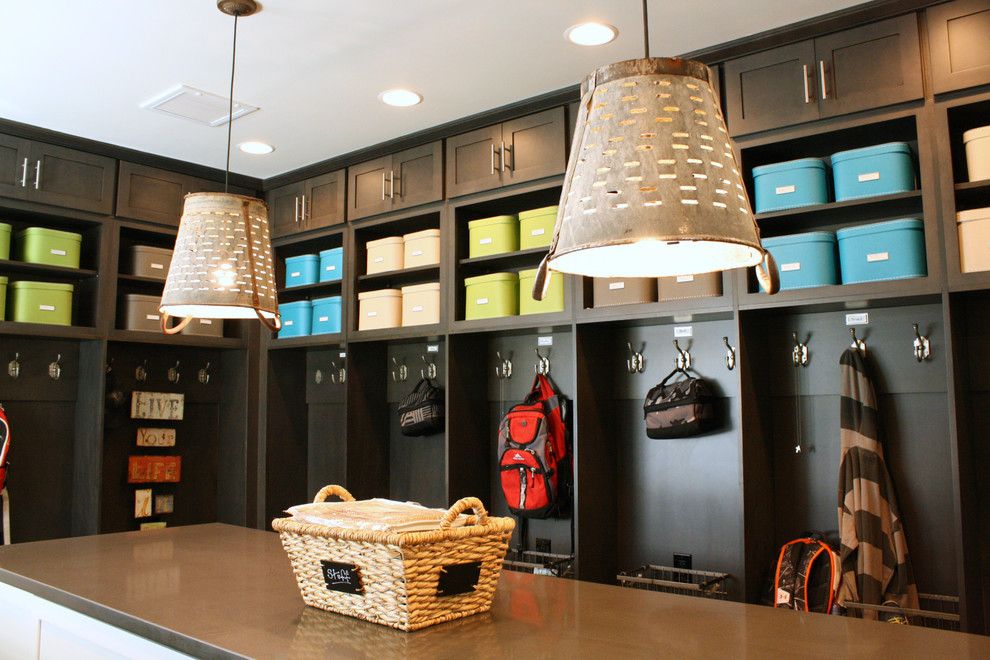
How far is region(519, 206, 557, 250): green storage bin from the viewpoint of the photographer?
146 inches

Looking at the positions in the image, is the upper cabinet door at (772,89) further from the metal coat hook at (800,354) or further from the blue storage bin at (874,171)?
the metal coat hook at (800,354)

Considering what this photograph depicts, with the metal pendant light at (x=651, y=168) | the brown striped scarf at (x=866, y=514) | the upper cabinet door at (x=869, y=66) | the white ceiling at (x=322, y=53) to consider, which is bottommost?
the brown striped scarf at (x=866, y=514)

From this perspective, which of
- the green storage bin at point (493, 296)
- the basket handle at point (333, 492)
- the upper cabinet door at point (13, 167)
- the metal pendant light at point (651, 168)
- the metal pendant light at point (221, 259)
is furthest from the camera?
the upper cabinet door at point (13, 167)

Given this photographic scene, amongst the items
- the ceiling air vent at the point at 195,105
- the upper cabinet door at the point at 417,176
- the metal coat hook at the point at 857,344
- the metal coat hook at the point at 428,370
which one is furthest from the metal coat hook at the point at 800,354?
the ceiling air vent at the point at 195,105

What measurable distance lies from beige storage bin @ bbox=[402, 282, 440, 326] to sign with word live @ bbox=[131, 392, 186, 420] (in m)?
1.67

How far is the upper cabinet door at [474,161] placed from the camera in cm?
390

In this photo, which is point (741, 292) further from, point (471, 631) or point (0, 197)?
point (0, 197)

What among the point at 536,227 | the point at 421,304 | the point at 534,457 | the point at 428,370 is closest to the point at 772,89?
the point at 536,227

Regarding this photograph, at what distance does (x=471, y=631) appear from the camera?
1.41 metres

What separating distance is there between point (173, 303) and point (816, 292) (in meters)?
2.19

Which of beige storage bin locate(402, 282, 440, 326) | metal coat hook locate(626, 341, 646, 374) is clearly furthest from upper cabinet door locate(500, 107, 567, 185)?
metal coat hook locate(626, 341, 646, 374)

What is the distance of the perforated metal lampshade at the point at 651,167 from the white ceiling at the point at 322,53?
5.72 feet

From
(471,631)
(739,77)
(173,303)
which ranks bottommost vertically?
(471,631)

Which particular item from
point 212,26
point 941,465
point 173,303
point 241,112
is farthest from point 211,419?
point 941,465
